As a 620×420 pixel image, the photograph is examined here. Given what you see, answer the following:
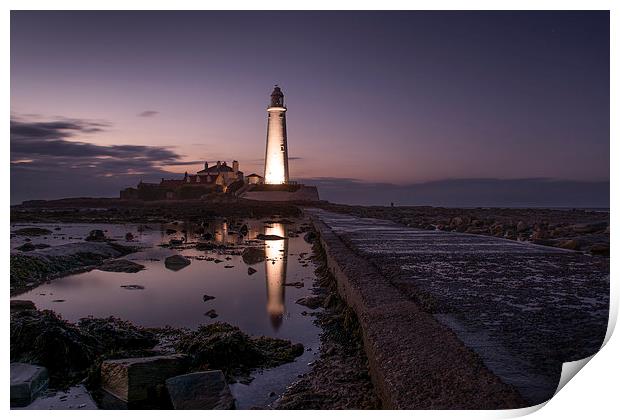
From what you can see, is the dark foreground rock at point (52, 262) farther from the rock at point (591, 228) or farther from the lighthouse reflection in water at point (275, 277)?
the rock at point (591, 228)

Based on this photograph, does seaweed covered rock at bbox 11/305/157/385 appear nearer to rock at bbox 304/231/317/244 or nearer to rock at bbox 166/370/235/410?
rock at bbox 166/370/235/410

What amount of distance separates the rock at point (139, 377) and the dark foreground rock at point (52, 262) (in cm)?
377

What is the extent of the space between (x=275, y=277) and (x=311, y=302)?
6.61ft

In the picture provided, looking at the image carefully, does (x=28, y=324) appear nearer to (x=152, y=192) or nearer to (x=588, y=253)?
(x=588, y=253)

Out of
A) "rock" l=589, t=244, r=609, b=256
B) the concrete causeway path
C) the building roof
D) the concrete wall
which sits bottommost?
the concrete causeway path

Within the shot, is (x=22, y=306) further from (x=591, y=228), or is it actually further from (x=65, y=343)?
(x=591, y=228)

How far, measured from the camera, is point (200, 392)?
2.92 meters

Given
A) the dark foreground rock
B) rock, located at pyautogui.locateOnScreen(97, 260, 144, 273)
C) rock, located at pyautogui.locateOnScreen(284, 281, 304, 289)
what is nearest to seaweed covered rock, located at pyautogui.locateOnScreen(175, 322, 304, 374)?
rock, located at pyautogui.locateOnScreen(284, 281, 304, 289)

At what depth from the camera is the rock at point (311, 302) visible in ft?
17.9

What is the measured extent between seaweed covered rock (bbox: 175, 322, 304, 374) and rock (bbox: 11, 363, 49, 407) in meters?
0.97

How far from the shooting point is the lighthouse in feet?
140

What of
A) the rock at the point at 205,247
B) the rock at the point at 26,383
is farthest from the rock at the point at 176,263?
the rock at the point at 26,383

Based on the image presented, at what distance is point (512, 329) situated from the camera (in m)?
3.16
